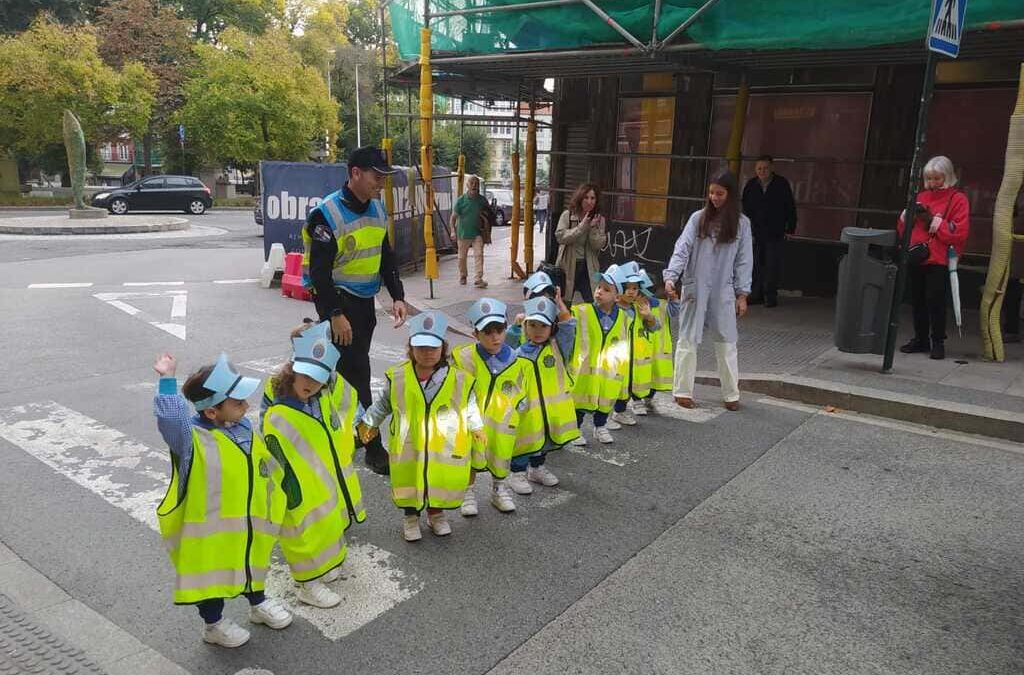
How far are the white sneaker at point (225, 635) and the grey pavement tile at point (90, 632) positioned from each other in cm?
27

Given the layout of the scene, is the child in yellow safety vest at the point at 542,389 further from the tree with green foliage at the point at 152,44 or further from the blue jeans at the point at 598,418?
the tree with green foliage at the point at 152,44

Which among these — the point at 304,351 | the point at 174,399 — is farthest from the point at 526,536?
the point at 174,399

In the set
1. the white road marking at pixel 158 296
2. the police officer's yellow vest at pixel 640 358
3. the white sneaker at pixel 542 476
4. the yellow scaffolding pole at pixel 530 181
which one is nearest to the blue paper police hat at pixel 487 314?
the white sneaker at pixel 542 476

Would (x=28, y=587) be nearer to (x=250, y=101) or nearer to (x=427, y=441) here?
(x=427, y=441)

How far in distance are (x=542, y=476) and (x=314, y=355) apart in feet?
6.55

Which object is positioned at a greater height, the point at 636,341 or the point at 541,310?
the point at 541,310

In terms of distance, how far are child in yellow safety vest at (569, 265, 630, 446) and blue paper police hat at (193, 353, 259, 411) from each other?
258 cm

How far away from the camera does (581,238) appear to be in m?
8.13

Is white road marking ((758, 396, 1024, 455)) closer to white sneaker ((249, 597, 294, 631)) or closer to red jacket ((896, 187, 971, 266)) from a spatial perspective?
red jacket ((896, 187, 971, 266))

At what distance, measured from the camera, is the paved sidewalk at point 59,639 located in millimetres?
3023

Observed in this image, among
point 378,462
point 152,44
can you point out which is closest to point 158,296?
point 378,462

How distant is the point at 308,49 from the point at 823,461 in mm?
52213

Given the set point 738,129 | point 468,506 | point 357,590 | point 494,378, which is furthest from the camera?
point 738,129

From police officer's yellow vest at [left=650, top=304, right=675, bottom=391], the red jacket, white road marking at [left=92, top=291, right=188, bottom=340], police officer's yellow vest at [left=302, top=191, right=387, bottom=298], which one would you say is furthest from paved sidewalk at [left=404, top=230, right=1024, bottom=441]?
police officer's yellow vest at [left=302, top=191, right=387, bottom=298]
